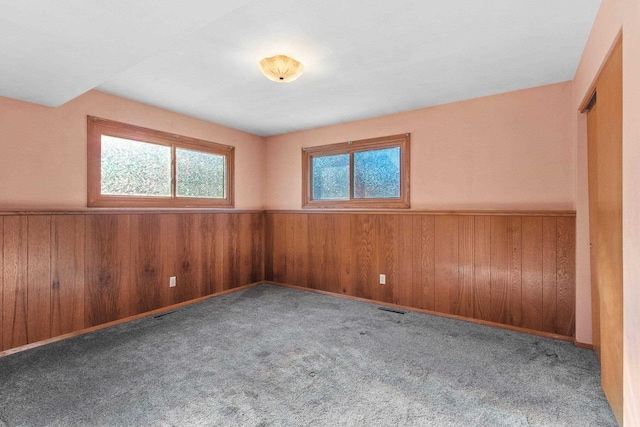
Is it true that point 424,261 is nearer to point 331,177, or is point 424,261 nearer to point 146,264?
point 331,177

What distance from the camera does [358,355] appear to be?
251 cm

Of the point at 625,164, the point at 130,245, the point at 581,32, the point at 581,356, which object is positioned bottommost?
the point at 581,356

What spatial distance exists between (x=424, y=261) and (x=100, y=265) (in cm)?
340

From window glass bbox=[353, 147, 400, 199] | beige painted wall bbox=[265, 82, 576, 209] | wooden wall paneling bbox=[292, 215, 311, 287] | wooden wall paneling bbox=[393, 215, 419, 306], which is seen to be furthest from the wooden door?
wooden wall paneling bbox=[292, 215, 311, 287]

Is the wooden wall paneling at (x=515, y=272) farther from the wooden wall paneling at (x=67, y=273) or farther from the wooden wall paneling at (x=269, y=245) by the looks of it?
the wooden wall paneling at (x=67, y=273)

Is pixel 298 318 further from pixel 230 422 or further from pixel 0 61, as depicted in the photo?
pixel 0 61

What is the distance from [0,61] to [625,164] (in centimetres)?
350

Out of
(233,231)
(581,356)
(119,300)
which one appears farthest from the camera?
(233,231)

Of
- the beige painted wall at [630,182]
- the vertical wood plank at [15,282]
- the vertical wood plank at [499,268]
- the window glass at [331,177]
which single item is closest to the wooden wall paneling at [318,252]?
the window glass at [331,177]

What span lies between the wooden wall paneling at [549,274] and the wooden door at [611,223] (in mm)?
811

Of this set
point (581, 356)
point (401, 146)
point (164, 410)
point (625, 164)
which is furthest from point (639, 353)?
point (401, 146)

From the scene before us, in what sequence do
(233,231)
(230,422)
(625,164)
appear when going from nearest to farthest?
(625,164)
(230,422)
(233,231)

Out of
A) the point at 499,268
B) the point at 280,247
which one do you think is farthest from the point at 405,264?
the point at 280,247

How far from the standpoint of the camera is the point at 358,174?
14.0ft
